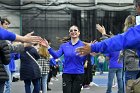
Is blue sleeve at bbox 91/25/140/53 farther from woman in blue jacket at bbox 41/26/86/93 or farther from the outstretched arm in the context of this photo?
woman in blue jacket at bbox 41/26/86/93

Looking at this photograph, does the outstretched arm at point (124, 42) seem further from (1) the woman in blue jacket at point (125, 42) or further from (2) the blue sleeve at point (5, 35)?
(2) the blue sleeve at point (5, 35)

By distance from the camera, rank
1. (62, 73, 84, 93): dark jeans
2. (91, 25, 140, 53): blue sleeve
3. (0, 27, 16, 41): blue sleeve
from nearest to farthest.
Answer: (91, 25, 140, 53): blue sleeve < (0, 27, 16, 41): blue sleeve < (62, 73, 84, 93): dark jeans

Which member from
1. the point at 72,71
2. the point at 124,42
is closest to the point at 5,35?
the point at 124,42

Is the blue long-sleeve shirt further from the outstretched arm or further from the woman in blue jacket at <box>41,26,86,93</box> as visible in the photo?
the outstretched arm

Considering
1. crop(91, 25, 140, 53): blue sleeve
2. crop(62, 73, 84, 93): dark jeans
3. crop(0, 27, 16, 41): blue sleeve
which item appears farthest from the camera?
crop(62, 73, 84, 93): dark jeans

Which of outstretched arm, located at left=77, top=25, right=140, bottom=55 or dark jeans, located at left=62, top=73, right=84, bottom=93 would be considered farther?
dark jeans, located at left=62, top=73, right=84, bottom=93

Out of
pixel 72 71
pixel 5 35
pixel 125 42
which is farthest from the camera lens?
pixel 72 71

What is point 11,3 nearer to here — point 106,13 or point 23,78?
point 106,13

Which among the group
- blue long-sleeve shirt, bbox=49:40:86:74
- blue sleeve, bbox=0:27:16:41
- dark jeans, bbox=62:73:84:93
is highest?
blue sleeve, bbox=0:27:16:41

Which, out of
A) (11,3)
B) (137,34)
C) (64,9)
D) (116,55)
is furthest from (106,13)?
(137,34)

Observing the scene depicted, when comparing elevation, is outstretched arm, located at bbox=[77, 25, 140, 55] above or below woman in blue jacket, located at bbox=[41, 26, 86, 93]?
above

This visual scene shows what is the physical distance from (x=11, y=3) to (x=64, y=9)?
3.47 meters

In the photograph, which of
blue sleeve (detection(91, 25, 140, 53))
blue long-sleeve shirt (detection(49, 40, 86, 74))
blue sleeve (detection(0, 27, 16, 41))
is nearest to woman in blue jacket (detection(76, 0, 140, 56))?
blue sleeve (detection(91, 25, 140, 53))

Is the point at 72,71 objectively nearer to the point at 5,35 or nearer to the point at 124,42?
the point at 5,35
